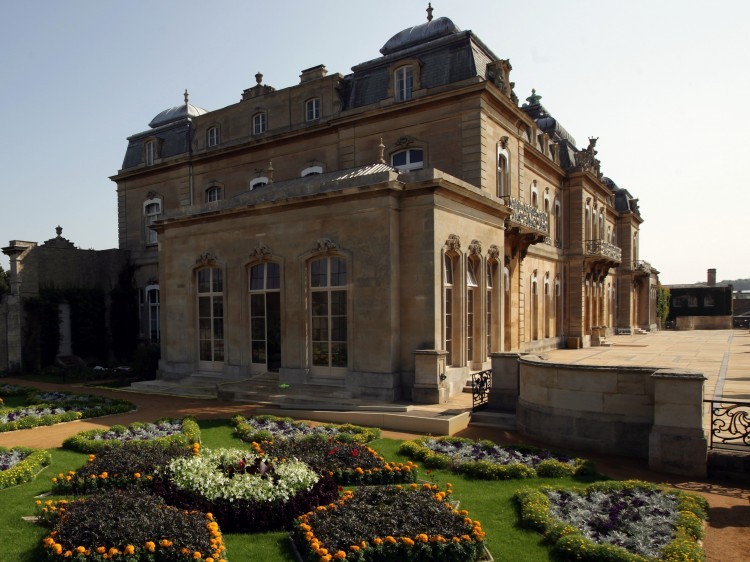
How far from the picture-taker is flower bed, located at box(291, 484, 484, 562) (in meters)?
5.88

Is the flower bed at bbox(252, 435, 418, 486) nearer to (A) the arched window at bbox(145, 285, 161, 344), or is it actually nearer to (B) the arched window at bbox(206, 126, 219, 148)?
(A) the arched window at bbox(145, 285, 161, 344)

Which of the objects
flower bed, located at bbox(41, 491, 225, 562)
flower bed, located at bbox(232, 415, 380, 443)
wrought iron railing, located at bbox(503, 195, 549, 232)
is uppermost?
wrought iron railing, located at bbox(503, 195, 549, 232)

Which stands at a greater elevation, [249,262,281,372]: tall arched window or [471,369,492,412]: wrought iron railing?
[249,262,281,372]: tall arched window

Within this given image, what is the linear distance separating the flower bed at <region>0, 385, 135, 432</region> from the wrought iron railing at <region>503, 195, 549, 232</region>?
588 inches

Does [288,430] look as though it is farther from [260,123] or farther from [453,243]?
[260,123]

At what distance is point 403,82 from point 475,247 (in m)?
8.24

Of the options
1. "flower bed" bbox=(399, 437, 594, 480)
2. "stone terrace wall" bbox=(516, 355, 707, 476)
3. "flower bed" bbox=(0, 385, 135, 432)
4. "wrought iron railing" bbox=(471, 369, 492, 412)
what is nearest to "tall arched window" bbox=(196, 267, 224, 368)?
"flower bed" bbox=(0, 385, 135, 432)

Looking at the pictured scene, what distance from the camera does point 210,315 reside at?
19.3 metres

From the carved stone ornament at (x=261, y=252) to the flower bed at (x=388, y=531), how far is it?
11.3 m

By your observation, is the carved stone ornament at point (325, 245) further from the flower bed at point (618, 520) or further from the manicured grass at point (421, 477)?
the flower bed at point (618, 520)

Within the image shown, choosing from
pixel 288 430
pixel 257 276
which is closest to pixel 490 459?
pixel 288 430

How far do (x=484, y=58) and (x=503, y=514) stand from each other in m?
18.2

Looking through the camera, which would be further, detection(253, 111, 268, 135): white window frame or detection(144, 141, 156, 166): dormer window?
detection(144, 141, 156, 166): dormer window

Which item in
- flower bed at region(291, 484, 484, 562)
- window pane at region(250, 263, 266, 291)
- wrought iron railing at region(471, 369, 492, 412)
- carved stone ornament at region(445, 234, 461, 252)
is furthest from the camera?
window pane at region(250, 263, 266, 291)
